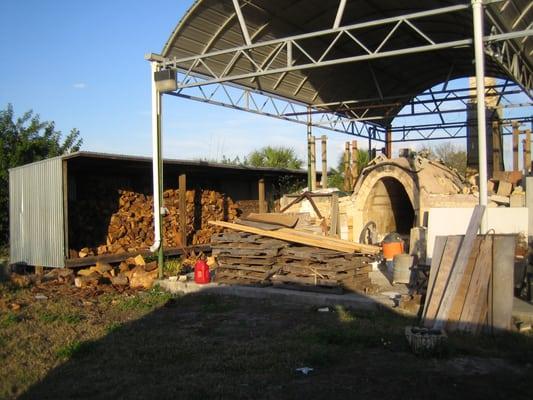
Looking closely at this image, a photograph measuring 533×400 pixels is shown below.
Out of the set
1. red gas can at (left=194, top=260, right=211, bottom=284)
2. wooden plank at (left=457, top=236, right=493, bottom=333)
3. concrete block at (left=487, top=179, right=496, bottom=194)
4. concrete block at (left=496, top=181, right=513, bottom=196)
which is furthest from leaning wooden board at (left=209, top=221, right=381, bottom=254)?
concrete block at (left=487, top=179, right=496, bottom=194)

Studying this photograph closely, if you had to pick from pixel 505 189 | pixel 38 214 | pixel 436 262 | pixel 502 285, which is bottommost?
pixel 502 285

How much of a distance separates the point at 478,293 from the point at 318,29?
969cm

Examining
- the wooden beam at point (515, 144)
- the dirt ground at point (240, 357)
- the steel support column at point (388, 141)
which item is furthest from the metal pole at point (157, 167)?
the steel support column at point (388, 141)

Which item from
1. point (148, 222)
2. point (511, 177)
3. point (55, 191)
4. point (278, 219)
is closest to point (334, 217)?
point (278, 219)

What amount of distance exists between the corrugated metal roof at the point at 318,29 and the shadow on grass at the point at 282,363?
627 centimetres

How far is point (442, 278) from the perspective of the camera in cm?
773

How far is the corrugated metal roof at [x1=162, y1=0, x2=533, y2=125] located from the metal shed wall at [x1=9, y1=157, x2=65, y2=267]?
4113 millimetres

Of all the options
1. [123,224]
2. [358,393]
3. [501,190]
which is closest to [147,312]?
[358,393]

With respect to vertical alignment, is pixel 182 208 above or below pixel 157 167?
below

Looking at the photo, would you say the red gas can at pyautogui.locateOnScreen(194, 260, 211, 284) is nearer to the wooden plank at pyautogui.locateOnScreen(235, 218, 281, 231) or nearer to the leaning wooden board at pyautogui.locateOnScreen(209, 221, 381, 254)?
the leaning wooden board at pyautogui.locateOnScreen(209, 221, 381, 254)

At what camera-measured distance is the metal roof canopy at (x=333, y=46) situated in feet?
34.1

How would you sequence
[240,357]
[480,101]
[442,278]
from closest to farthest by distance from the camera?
[240,357] → [442,278] → [480,101]

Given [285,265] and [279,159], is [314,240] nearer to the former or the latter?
[285,265]

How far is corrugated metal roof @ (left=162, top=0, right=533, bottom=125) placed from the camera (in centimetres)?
1269
